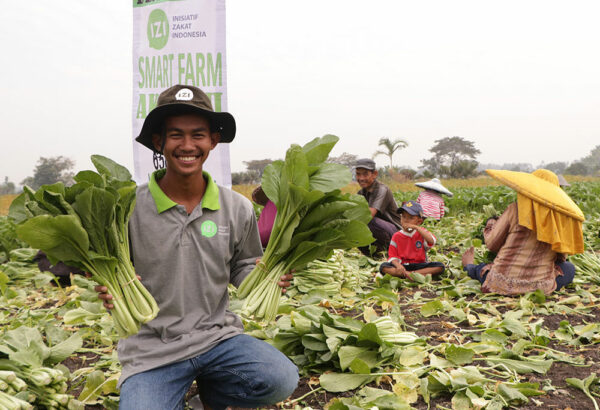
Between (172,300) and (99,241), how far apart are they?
16.4 inches

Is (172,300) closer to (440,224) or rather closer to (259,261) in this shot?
(259,261)

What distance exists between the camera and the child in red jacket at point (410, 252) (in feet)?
16.7

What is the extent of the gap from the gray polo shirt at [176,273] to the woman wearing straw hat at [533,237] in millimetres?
2948

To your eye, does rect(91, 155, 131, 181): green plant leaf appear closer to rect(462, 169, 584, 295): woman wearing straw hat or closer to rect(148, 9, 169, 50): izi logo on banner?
rect(462, 169, 584, 295): woman wearing straw hat

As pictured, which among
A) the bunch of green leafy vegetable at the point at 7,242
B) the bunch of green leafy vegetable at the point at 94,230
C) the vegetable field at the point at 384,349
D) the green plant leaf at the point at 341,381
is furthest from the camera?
the bunch of green leafy vegetable at the point at 7,242

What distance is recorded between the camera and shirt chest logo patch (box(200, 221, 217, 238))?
2.27 m

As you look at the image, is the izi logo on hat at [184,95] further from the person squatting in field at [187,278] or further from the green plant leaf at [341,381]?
the green plant leaf at [341,381]

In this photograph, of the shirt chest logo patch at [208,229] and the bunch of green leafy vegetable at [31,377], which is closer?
the bunch of green leafy vegetable at [31,377]

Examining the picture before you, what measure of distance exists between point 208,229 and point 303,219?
0.45 metres

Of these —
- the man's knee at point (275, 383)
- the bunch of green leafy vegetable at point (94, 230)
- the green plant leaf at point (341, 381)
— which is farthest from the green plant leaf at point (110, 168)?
the green plant leaf at point (341, 381)

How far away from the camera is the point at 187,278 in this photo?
2223mm

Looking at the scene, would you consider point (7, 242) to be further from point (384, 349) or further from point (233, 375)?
point (384, 349)

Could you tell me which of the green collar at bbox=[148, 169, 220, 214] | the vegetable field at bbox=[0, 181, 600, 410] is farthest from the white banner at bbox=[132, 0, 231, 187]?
the green collar at bbox=[148, 169, 220, 214]

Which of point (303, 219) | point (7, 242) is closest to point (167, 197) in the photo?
point (303, 219)
